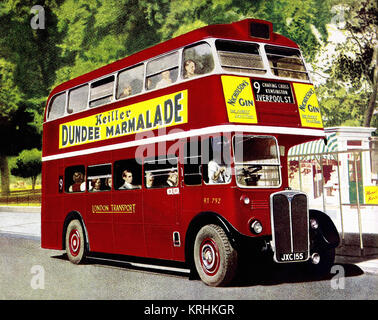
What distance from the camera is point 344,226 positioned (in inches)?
492

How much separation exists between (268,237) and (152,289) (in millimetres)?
1900

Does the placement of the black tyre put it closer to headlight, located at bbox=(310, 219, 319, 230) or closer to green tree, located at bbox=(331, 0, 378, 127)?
headlight, located at bbox=(310, 219, 319, 230)

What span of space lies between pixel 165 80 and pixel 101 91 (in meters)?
2.38

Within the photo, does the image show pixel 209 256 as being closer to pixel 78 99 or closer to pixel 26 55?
pixel 78 99

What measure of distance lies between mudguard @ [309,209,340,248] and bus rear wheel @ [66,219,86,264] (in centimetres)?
530

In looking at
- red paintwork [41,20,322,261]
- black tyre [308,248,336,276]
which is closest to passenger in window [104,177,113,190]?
red paintwork [41,20,322,261]

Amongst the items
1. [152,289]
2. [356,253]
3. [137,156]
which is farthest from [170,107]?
[356,253]

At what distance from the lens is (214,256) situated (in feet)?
29.4

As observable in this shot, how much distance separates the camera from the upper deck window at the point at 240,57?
9.31m

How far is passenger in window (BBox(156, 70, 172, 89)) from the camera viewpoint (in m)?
10.2

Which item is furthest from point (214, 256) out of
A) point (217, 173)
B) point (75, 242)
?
point (75, 242)

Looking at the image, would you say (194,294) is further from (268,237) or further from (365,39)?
(365,39)

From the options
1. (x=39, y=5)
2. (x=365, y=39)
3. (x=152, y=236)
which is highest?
(x=39, y=5)

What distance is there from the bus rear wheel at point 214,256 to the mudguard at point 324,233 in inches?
65.5
